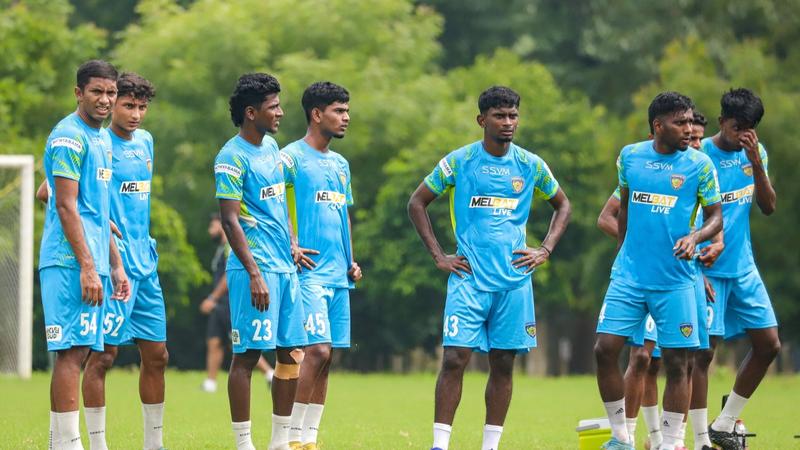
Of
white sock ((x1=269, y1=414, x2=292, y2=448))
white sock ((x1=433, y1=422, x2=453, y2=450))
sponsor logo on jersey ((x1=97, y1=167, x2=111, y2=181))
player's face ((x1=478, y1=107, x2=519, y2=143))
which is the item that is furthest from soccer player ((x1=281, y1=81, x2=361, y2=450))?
sponsor logo on jersey ((x1=97, y1=167, x2=111, y2=181))

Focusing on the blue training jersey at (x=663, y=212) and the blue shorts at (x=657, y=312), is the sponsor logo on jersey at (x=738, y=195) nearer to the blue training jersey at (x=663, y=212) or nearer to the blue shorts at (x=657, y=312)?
the blue training jersey at (x=663, y=212)

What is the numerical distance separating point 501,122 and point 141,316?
3122mm

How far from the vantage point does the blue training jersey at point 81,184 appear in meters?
9.73

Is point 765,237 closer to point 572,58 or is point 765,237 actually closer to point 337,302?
point 572,58

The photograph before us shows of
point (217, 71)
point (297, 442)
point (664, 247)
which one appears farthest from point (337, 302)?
point (217, 71)

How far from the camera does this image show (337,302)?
11859mm

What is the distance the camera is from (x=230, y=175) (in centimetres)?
1067

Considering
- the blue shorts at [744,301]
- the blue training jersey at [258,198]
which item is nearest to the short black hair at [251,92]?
the blue training jersey at [258,198]

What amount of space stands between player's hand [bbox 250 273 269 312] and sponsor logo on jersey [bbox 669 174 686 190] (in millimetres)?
3245

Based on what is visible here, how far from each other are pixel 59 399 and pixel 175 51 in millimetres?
29422

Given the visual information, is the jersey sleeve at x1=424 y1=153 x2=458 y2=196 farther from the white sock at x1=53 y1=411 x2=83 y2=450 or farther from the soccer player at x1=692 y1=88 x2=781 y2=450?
the white sock at x1=53 y1=411 x2=83 y2=450

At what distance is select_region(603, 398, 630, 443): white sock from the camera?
1131 centimetres

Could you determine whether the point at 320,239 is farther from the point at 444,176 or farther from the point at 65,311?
the point at 65,311

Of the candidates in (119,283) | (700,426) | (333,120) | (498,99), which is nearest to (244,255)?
(119,283)
